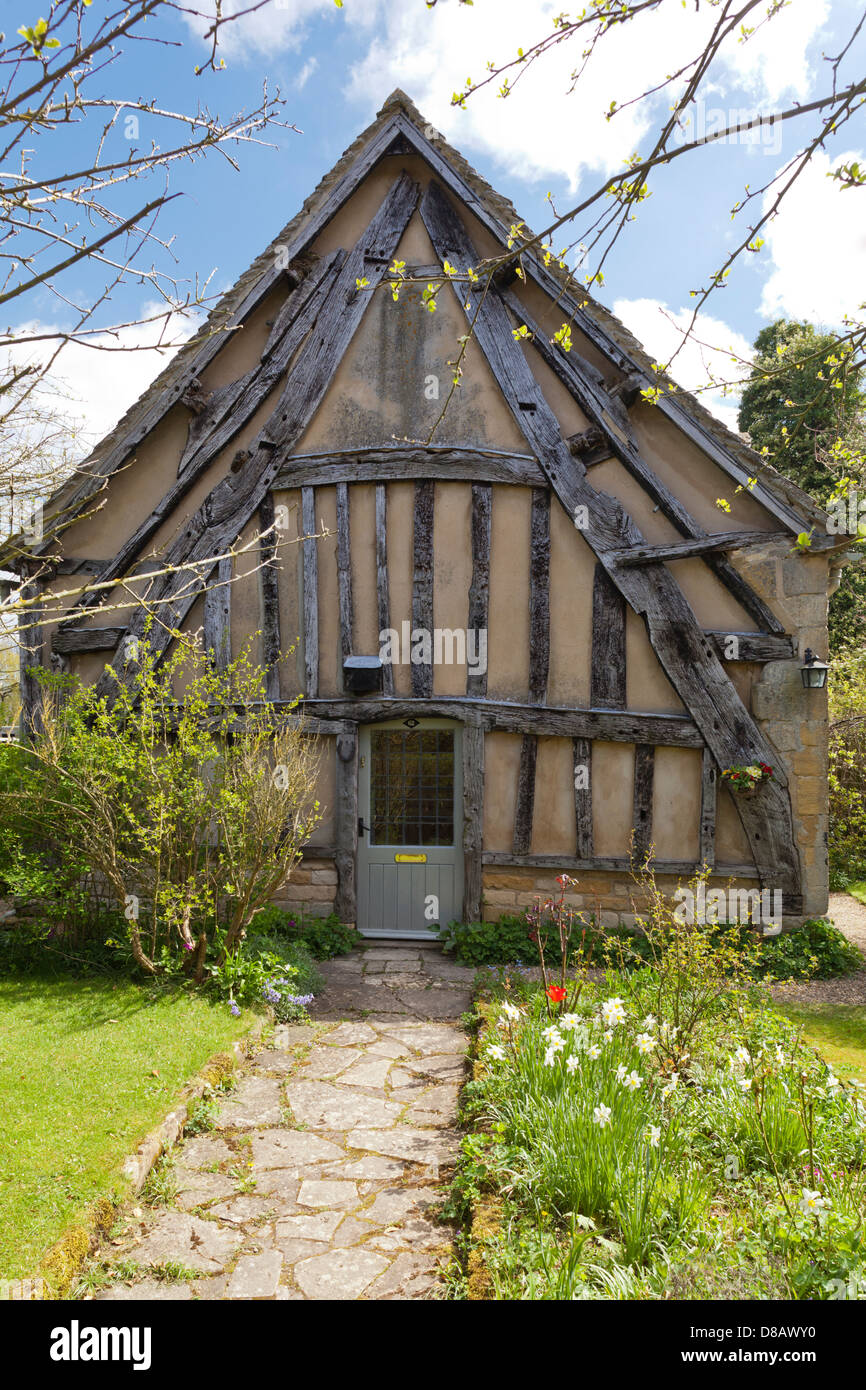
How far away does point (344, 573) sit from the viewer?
25.3 feet

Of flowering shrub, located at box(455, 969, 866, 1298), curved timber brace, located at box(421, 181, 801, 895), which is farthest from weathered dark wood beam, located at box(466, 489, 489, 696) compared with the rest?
flowering shrub, located at box(455, 969, 866, 1298)

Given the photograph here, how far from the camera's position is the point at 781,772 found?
7.17 meters

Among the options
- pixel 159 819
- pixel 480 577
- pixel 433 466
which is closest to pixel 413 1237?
pixel 159 819

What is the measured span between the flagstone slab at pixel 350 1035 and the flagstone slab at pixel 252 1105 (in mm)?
694

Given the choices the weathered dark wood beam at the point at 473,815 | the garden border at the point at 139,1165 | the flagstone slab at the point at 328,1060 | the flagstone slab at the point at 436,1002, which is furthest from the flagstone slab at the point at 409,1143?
the weathered dark wood beam at the point at 473,815

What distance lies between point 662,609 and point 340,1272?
224 inches

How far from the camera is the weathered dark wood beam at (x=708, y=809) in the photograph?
7234mm

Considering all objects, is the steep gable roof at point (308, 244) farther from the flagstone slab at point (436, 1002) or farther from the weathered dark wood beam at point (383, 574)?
the flagstone slab at point (436, 1002)

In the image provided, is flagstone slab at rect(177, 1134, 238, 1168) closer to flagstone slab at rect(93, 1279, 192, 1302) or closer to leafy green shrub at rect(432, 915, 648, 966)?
flagstone slab at rect(93, 1279, 192, 1302)

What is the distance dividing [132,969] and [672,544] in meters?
5.81

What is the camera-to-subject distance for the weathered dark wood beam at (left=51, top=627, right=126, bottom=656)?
8109 mm

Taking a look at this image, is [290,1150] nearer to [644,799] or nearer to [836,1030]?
[836,1030]
